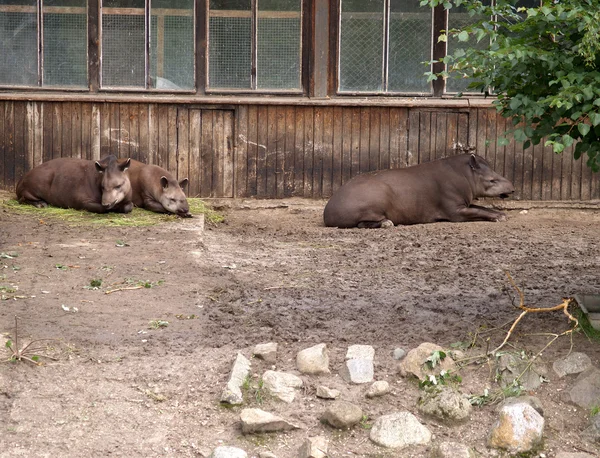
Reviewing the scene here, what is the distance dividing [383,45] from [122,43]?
3.43m

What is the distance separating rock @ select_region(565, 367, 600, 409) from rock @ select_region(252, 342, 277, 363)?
1.73m

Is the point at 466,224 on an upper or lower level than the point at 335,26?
lower

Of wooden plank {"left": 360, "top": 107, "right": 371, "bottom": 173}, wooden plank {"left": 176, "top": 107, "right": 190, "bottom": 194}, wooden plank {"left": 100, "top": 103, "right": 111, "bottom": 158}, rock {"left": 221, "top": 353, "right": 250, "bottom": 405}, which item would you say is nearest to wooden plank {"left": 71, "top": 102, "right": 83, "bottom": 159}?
wooden plank {"left": 100, "top": 103, "right": 111, "bottom": 158}

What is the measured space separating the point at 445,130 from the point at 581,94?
7.55 meters

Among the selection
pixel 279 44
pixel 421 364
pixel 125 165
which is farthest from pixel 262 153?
pixel 421 364

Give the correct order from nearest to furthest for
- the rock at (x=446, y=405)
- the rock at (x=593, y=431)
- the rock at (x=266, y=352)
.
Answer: the rock at (x=593, y=431)
the rock at (x=446, y=405)
the rock at (x=266, y=352)

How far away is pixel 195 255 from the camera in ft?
28.4

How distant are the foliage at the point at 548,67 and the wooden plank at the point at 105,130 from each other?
741cm

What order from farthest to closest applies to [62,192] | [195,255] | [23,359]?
[62,192] → [195,255] → [23,359]

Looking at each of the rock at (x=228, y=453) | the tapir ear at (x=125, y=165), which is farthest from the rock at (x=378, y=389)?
the tapir ear at (x=125, y=165)

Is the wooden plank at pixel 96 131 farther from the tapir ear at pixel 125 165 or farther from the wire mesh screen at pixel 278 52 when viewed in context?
the wire mesh screen at pixel 278 52

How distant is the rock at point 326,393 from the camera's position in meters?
5.40

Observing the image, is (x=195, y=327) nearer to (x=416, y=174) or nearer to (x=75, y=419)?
(x=75, y=419)

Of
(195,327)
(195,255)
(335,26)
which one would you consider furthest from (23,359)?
(335,26)
